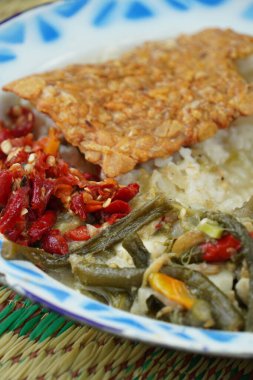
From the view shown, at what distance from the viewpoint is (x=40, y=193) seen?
330cm

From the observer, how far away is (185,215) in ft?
10.00

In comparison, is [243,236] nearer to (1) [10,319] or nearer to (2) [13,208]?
(2) [13,208]

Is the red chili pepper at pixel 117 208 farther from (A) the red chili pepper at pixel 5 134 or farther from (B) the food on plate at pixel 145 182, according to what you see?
(A) the red chili pepper at pixel 5 134

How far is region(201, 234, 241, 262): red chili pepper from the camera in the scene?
8.86ft

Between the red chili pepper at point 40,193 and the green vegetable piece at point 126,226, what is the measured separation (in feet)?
1.08

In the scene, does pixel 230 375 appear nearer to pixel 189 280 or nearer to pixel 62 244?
pixel 189 280

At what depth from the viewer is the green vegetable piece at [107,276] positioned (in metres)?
2.73

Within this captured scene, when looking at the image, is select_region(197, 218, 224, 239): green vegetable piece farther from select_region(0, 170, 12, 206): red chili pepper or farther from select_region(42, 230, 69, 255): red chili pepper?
select_region(0, 170, 12, 206): red chili pepper

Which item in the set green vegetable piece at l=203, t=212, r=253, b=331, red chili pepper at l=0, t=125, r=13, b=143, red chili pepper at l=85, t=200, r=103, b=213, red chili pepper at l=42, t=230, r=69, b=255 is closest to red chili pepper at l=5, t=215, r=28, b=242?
red chili pepper at l=42, t=230, r=69, b=255

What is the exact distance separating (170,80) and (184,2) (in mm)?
1115

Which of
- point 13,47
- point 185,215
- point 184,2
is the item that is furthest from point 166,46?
point 185,215

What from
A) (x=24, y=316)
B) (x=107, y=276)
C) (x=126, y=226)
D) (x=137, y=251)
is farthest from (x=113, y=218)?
(x=24, y=316)

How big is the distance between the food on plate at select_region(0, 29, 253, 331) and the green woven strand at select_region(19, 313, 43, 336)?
1.18 feet

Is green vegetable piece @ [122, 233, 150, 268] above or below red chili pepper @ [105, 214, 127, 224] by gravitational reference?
above
